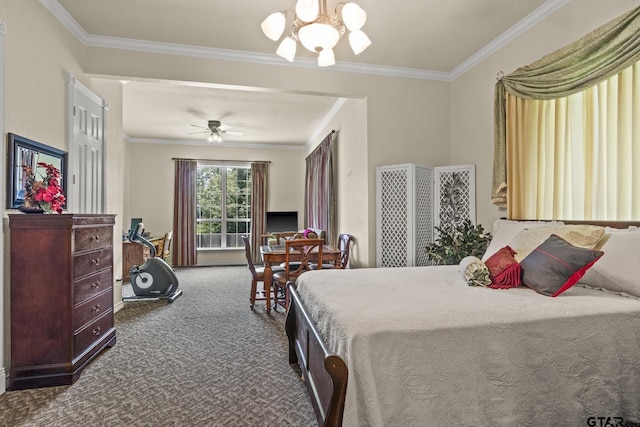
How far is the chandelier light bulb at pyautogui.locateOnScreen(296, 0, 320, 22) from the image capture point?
196 cm

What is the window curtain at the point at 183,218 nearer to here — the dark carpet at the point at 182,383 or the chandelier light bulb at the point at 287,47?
the dark carpet at the point at 182,383

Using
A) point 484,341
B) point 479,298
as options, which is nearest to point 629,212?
point 479,298

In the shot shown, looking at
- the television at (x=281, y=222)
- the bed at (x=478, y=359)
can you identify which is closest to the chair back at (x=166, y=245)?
the television at (x=281, y=222)

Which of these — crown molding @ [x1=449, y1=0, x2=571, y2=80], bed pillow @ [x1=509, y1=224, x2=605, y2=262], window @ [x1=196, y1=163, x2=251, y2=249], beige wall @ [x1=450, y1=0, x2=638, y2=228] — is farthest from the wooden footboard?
window @ [x1=196, y1=163, x2=251, y2=249]

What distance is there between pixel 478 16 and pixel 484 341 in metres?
2.77

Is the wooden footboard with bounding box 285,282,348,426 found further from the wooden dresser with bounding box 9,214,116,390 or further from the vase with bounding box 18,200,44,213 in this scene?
the vase with bounding box 18,200,44,213

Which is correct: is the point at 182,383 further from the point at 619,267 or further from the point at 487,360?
the point at 619,267

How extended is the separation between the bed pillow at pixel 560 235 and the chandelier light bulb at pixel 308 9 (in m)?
2.00

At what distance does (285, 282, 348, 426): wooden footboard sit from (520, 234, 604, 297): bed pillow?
4.20 ft

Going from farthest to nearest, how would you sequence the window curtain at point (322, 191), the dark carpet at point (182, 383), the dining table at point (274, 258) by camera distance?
the window curtain at point (322, 191) < the dining table at point (274, 258) < the dark carpet at point (182, 383)

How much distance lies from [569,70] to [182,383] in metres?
3.57

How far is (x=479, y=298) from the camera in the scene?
1.76 metres

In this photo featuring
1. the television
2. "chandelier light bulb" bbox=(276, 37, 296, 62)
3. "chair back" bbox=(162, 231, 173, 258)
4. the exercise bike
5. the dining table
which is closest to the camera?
"chandelier light bulb" bbox=(276, 37, 296, 62)

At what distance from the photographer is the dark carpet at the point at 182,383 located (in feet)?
6.27
